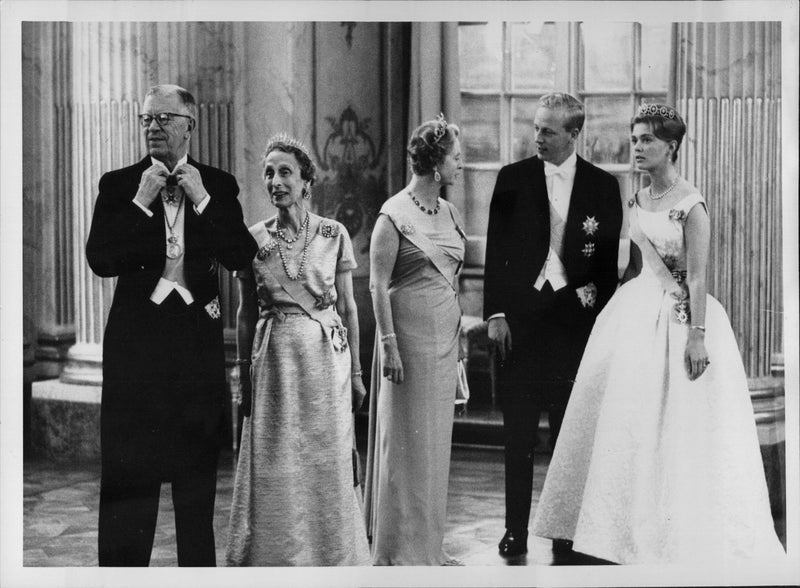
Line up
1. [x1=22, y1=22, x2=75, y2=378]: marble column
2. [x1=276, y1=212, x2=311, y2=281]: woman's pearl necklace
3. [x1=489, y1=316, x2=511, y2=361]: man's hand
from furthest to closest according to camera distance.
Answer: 1. [x1=489, y1=316, x2=511, y2=361]: man's hand
2. [x1=22, y1=22, x2=75, y2=378]: marble column
3. [x1=276, y1=212, x2=311, y2=281]: woman's pearl necklace

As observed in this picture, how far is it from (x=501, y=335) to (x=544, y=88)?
122 cm

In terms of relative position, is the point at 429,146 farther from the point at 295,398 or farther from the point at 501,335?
the point at 295,398

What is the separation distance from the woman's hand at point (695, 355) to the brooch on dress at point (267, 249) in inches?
79.9

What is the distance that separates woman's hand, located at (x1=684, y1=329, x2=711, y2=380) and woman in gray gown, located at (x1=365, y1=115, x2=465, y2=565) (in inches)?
45.2

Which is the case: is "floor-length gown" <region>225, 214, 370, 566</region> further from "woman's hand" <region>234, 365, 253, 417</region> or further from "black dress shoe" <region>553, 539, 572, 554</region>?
"black dress shoe" <region>553, 539, 572, 554</region>

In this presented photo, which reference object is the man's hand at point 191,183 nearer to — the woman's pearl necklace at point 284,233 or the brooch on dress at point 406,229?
the woman's pearl necklace at point 284,233

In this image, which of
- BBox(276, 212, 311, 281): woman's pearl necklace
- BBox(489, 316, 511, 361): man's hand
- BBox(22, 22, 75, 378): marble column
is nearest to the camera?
BBox(276, 212, 311, 281): woman's pearl necklace

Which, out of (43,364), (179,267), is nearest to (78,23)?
(179,267)

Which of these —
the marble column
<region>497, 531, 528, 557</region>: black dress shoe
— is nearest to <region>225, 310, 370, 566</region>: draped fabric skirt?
<region>497, 531, 528, 557</region>: black dress shoe

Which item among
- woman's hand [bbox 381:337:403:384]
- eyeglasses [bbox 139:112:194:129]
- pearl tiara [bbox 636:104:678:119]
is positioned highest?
pearl tiara [bbox 636:104:678:119]

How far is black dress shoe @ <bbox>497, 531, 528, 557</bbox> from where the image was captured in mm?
5402

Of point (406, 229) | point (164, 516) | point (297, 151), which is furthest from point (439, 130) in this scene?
point (164, 516)

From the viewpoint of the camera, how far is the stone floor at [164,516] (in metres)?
5.34

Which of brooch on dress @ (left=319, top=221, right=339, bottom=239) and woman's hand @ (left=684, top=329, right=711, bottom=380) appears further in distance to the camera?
woman's hand @ (left=684, top=329, right=711, bottom=380)
